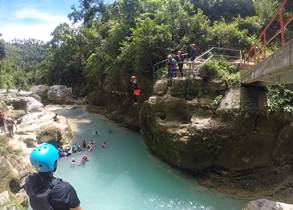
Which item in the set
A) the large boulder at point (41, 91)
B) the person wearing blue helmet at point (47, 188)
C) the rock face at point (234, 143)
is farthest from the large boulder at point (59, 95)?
the person wearing blue helmet at point (47, 188)

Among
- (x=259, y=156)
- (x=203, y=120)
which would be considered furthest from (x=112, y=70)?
(x=259, y=156)

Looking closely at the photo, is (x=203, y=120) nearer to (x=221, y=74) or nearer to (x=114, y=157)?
(x=221, y=74)

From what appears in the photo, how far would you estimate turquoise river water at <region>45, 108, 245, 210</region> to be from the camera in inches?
522

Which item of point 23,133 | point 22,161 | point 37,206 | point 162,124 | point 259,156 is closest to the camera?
point 37,206

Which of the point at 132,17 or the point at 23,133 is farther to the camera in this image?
the point at 132,17

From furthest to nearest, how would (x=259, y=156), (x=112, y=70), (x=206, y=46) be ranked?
(x=112, y=70), (x=206, y=46), (x=259, y=156)

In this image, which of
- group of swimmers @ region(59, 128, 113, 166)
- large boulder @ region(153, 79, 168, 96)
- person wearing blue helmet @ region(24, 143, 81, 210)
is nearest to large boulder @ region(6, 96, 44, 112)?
group of swimmers @ region(59, 128, 113, 166)

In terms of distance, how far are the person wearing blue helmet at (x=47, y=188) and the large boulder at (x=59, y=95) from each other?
1592 inches

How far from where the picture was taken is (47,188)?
302 cm

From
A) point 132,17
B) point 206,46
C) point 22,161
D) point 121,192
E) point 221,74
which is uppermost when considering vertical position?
point 132,17

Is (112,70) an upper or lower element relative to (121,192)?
upper

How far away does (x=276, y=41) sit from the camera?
21672 millimetres

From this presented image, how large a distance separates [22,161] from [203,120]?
29.1ft

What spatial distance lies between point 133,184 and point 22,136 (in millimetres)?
9345
